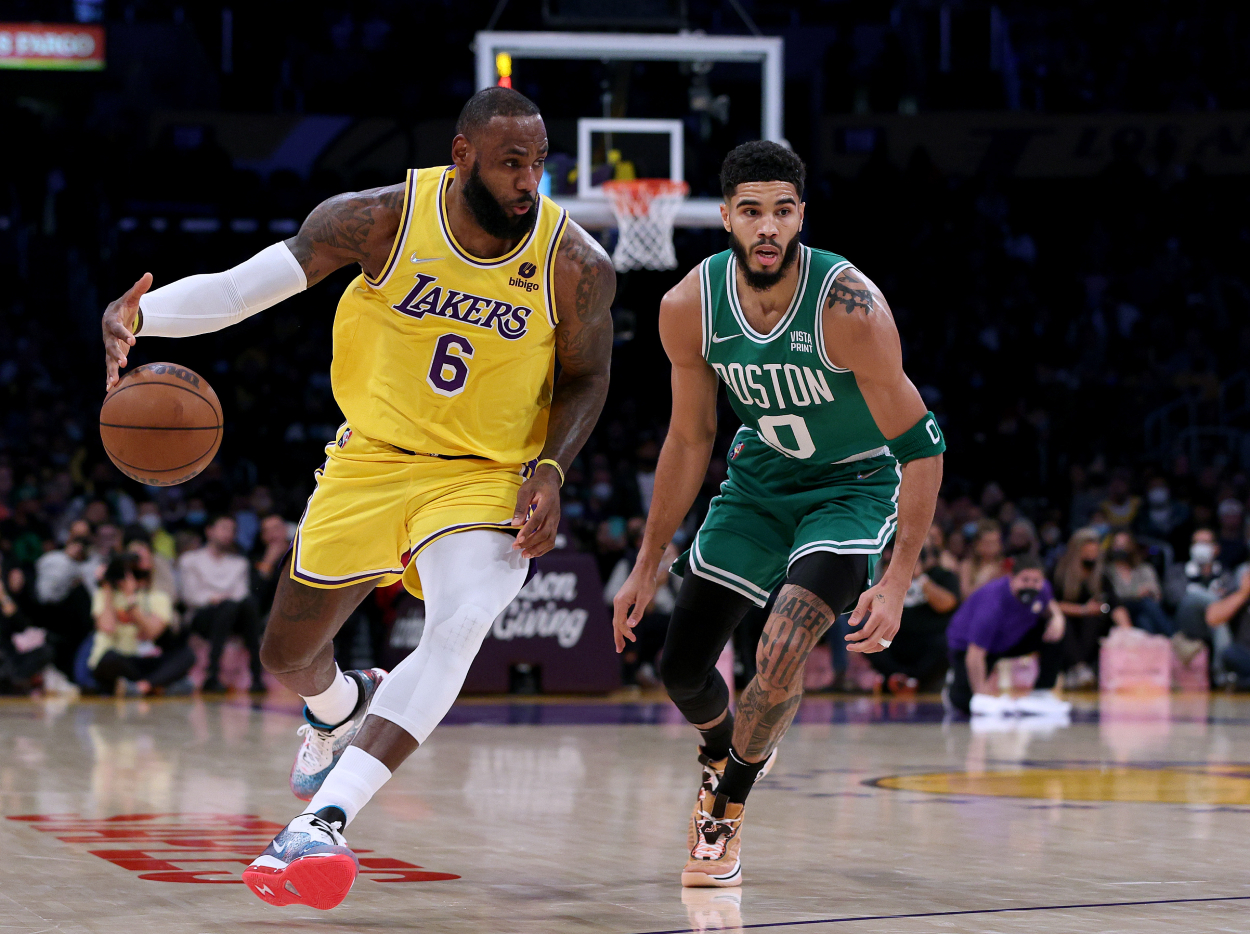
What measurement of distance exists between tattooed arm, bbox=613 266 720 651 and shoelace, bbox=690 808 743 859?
0.59 metres

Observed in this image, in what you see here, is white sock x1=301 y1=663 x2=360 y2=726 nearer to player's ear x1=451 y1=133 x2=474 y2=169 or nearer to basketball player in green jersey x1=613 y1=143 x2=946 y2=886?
basketball player in green jersey x1=613 y1=143 x2=946 y2=886

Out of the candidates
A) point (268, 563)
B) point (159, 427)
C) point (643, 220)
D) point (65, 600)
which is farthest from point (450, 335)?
point (65, 600)

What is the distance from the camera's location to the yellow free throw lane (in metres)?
6.93

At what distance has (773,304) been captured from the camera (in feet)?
16.2

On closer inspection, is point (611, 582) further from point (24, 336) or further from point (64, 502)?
point (24, 336)

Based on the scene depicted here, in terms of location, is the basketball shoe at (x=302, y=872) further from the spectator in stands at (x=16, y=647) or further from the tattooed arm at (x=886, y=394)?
the spectator in stands at (x=16, y=647)

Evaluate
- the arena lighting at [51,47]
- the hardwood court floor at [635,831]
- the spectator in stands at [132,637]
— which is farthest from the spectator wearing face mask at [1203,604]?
the arena lighting at [51,47]

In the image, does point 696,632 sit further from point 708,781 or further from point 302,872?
point 302,872

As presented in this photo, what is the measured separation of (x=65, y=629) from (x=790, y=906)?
9676 mm

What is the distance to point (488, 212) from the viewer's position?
4660mm

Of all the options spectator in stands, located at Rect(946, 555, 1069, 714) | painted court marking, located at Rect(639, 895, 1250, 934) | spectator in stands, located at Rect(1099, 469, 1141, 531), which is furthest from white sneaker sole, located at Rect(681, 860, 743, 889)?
spectator in stands, located at Rect(1099, 469, 1141, 531)

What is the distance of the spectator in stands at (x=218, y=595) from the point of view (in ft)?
42.2

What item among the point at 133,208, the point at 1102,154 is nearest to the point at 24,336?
the point at 133,208

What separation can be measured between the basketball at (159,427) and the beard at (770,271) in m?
1.60
